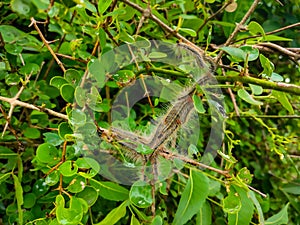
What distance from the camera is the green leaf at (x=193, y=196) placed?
440mm

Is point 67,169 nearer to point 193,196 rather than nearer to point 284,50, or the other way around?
point 193,196

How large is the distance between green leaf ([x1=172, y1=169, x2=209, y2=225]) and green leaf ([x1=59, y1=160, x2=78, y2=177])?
4.7 inches

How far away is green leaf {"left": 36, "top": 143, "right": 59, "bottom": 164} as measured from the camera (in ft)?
1.46

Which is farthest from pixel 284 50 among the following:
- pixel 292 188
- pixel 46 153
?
pixel 292 188

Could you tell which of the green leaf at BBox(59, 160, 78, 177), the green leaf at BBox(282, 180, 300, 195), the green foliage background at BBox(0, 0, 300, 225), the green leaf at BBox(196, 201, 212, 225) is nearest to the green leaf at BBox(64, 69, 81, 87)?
the green foliage background at BBox(0, 0, 300, 225)

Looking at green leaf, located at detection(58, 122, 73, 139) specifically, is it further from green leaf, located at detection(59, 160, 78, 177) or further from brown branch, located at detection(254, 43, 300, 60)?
brown branch, located at detection(254, 43, 300, 60)

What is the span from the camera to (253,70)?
2.18 ft

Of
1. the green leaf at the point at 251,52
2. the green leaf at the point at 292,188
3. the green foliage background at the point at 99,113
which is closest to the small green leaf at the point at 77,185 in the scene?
the green foliage background at the point at 99,113

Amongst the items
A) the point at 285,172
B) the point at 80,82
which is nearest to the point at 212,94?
the point at 80,82

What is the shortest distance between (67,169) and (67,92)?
0.08m

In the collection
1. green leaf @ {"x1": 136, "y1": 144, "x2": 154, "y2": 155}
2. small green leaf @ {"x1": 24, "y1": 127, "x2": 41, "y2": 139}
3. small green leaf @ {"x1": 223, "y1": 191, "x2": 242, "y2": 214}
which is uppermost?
green leaf @ {"x1": 136, "y1": 144, "x2": 154, "y2": 155}

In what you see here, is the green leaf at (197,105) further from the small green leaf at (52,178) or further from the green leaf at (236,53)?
the small green leaf at (52,178)

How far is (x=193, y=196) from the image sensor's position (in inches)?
17.5

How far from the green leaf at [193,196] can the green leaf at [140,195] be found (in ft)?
0.12
